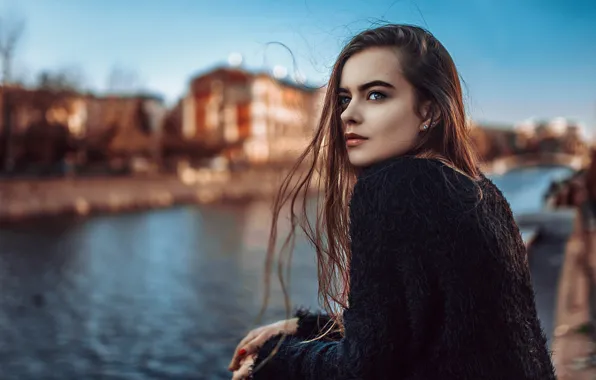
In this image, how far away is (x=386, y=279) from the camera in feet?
3.28

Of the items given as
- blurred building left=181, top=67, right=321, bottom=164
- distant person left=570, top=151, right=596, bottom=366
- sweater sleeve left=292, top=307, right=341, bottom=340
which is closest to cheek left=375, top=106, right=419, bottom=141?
sweater sleeve left=292, top=307, right=341, bottom=340

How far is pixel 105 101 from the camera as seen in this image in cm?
6481

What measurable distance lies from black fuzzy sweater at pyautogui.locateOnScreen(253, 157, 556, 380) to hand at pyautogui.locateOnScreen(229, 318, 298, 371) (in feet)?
0.82

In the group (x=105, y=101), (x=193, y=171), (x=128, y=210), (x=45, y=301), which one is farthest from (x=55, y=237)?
(x=105, y=101)

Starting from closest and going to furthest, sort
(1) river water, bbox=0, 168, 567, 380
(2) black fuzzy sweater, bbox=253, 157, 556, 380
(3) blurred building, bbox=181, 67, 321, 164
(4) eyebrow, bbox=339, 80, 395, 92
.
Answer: (2) black fuzzy sweater, bbox=253, 157, 556, 380, (4) eyebrow, bbox=339, 80, 395, 92, (1) river water, bbox=0, 168, 567, 380, (3) blurred building, bbox=181, 67, 321, 164

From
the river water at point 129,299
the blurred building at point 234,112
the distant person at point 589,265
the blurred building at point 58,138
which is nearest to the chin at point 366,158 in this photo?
the distant person at point 589,265

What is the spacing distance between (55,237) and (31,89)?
1878cm

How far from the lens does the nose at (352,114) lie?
3.79 ft

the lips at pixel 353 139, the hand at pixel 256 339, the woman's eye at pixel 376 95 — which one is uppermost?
the woman's eye at pixel 376 95

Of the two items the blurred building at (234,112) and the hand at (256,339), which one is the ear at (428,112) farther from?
the blurred building at (234,112)

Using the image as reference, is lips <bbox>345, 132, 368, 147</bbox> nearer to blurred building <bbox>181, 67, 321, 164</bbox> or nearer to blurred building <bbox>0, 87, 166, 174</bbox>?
blurred building <bbox>0, 87, 166, 174</bbox>

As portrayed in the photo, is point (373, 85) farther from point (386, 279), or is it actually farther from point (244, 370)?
point (244, 370)

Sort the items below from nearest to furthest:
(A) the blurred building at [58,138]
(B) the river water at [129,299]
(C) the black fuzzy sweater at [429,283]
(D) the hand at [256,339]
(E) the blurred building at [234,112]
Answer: (C) the black fuzzy sweater at [429,283], (D) the hand at [256,339], (B) the river water at [129,299], (A) the blurred building at [58,138], (E) the blurred building at [234,112]

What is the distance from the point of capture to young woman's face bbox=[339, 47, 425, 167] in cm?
114
